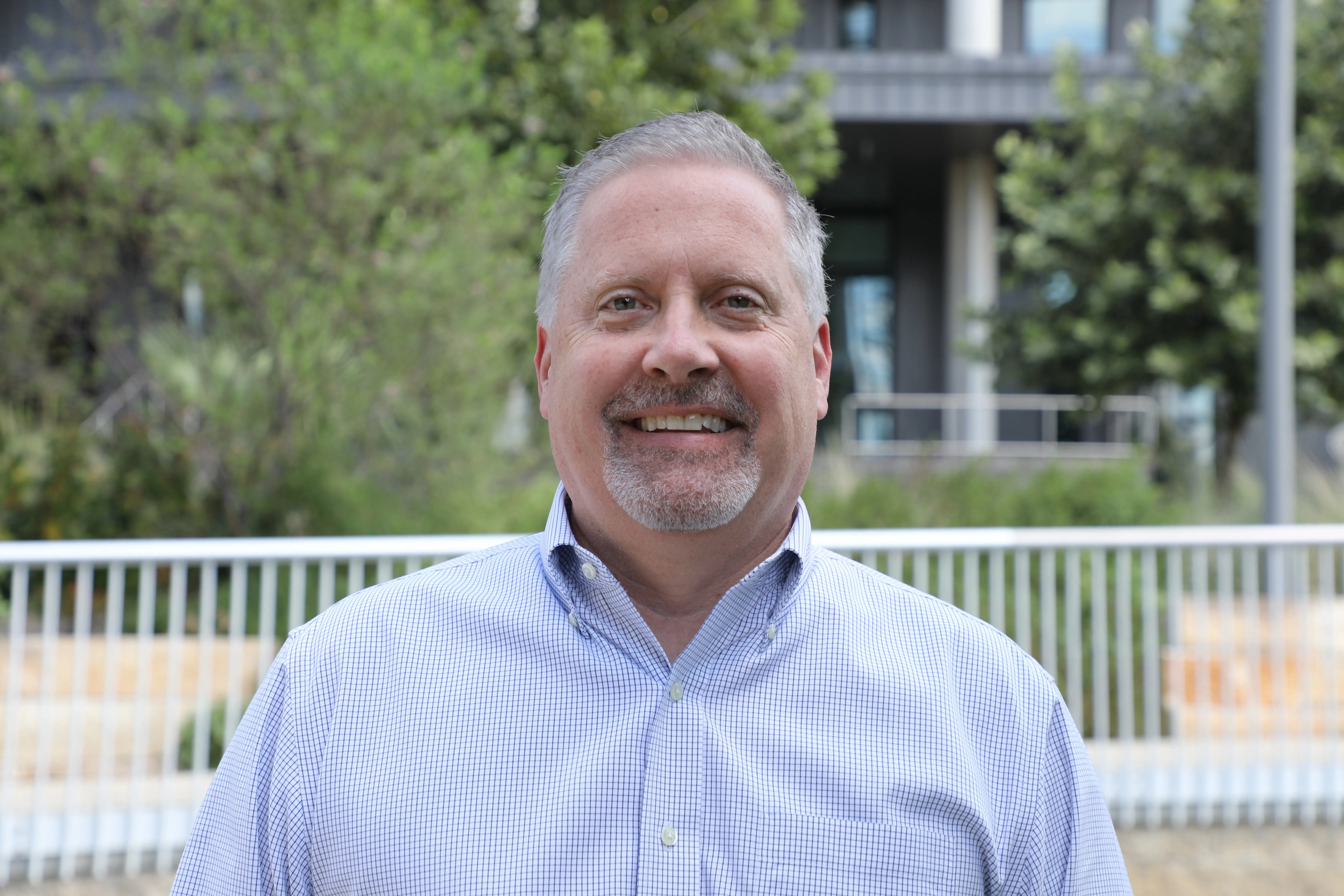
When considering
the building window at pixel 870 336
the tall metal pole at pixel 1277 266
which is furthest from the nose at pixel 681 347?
the building window at pixel 870 336

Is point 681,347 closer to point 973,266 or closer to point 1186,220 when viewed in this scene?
point 1186,220

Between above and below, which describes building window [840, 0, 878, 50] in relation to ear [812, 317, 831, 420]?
above

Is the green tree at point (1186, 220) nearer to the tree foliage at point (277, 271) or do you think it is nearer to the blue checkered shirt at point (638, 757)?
the tree foliage at point (277, 271)

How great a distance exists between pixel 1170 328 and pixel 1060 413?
824 cm

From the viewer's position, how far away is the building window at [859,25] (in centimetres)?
1941

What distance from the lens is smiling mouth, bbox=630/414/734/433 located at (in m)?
1.62

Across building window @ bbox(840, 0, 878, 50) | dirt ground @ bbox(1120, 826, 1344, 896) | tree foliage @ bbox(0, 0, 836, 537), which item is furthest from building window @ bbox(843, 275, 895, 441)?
dirt ground @ bbox(1120, 826, 1344, 896)

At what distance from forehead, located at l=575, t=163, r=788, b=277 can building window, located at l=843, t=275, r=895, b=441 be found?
18343 millimetres

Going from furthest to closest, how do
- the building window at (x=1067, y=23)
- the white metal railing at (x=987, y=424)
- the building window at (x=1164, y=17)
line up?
1. the building window at (x=1067, y=23)
2. the white metal railing at (x=987, y=424)
3. the building window at (x=1164, y=17)

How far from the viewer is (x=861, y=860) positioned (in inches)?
60.9

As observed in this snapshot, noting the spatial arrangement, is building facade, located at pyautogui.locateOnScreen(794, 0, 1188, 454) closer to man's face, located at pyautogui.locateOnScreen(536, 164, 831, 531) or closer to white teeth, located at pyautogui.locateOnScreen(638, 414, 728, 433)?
man's face, located at pyautogui.locateOnScreen(536, 164, 831, 531)

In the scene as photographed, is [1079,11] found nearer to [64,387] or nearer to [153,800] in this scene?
[64,387]

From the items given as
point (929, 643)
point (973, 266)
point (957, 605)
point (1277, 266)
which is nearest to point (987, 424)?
point (973, 266)

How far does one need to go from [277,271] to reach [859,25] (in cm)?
1467
